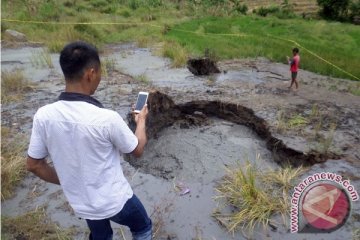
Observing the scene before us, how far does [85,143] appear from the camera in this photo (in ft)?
6.31

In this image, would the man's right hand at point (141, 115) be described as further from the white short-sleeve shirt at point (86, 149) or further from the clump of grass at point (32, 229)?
the clump of grass at point (32, 229)

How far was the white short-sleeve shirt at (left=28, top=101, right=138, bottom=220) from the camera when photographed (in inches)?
74.5

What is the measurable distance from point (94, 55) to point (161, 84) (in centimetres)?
583

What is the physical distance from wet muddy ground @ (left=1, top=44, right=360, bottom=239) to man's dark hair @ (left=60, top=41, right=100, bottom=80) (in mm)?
1851

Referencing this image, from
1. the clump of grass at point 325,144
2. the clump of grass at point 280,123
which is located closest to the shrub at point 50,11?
the clump of grass at point 280,123

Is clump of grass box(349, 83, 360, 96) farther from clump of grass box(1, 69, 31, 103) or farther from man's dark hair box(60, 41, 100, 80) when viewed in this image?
man's dark hair box(60, 41, 100, 80)

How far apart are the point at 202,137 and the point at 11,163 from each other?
8.87 feet

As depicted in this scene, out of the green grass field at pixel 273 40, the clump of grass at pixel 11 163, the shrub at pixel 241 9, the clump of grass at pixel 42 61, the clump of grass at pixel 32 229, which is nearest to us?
the clump of grass at pixel 32 229

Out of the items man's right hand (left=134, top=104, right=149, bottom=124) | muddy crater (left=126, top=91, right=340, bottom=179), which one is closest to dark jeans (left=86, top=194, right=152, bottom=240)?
man's right hand (left=134, top=104, right=149, bottom=124)

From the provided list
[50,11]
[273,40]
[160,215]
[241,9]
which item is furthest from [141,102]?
[241,9]

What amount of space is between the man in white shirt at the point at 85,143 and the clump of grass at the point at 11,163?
2.02 m

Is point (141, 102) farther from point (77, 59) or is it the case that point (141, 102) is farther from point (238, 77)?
point (238, 77)

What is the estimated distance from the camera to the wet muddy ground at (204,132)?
12.0 ft

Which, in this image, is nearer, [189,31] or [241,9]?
[189,31]
